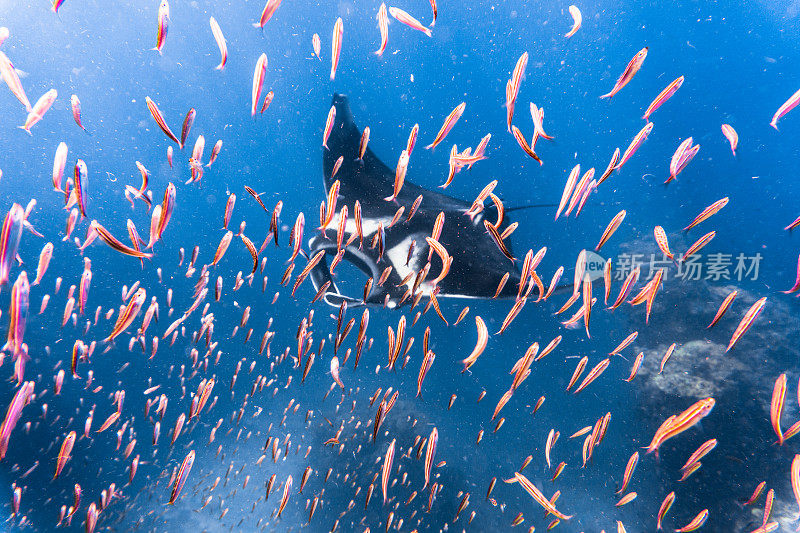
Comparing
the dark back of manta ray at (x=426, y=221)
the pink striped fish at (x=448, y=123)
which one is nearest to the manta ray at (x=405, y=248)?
the dark back of manta ray at (x=426, y=221)

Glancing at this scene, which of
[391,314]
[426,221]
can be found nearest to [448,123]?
[426,221]

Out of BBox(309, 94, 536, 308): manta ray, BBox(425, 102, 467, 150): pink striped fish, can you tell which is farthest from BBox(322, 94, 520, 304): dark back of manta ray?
BBox(425, 102, 467, 150): pink striped fish

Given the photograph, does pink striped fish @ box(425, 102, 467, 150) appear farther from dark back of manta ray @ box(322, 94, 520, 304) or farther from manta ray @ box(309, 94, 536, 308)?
dark back of manta ray @ box(322, 94, 520, 304)

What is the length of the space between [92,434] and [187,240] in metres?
15.3

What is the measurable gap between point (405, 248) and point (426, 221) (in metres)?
0.58

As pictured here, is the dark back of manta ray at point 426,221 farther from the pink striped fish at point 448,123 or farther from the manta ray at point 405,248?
the pink striped fish at point 448,123

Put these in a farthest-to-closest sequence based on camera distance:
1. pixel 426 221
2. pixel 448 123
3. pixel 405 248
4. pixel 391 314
A: pixel 391 314
pixel 426 221
pixel 405 248
pixel 448 123

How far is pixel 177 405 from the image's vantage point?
613 inches

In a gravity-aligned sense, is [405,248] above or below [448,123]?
below

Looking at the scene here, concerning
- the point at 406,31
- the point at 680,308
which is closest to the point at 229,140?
the point at 406,31

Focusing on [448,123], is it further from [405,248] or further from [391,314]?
[391,314]

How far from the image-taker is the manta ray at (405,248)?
4141mm

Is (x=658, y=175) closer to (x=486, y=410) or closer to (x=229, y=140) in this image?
(x=486, y=410)

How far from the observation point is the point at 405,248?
4.63 m
